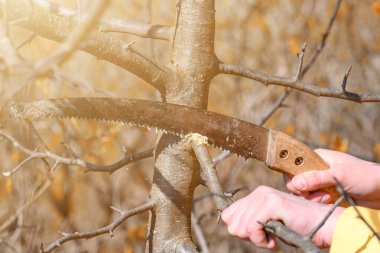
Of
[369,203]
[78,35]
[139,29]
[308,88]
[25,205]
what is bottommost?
[25,205]

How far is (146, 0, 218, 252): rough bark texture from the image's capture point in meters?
2.06

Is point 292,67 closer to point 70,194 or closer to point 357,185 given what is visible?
point 70,194

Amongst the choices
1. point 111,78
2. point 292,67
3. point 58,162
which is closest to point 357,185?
point 58,162

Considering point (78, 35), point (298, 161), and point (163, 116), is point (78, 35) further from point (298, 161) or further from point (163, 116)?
point (298, 161)

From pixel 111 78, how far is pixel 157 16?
899 millimetres

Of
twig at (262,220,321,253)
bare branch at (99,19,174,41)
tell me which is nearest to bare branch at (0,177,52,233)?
bare branch at (99,19,174,41)

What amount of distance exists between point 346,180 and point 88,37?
914 mm

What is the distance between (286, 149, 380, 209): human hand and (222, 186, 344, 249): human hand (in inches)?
8.7

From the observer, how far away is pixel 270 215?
1.63 m

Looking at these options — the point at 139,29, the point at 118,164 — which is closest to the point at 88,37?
the point at 139,29

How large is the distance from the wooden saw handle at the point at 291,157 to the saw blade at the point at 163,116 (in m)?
0.03

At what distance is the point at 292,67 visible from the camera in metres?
6.09

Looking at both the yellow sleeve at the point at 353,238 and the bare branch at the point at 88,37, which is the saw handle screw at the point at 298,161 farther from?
the bare branch at the point at 88,37

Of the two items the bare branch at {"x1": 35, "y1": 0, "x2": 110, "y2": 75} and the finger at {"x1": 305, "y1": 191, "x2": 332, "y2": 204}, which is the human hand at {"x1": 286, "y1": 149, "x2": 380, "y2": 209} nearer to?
the finger at {"x1": 305, "y1": 191, "x2": 332, "y2": 204}
